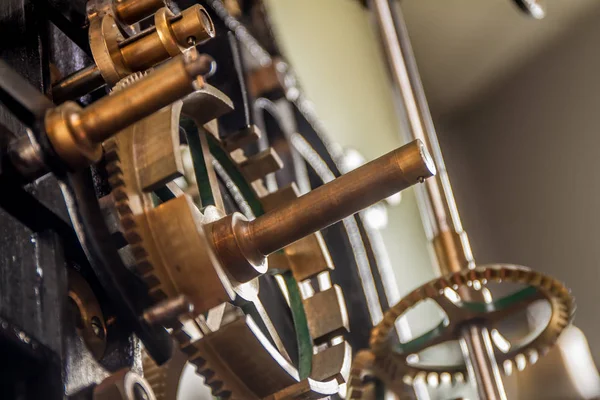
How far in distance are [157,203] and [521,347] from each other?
327 millimetres

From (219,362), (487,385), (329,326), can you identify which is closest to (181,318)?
(219,362)

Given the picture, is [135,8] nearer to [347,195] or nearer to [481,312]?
[347,195]

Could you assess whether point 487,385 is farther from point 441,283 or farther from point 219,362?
point 219,362

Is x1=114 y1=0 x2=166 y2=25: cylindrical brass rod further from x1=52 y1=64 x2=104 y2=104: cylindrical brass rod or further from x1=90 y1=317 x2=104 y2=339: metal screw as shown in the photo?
x1=90 y1=317 x2=104 y2=339: metal screw

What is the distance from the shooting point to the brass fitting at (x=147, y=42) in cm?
47

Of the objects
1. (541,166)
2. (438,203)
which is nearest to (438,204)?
(438,203)

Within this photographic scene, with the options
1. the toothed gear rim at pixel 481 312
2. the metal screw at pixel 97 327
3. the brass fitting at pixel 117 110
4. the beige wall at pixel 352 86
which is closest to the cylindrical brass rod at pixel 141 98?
the brass fitting at pixel 117 110

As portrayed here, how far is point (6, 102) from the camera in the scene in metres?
0.43

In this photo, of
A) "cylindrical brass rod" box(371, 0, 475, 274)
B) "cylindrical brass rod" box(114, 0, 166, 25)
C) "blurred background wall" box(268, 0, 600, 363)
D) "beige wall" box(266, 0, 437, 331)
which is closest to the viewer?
"cylindrical brass rod" box(114, 0, 166, 25)

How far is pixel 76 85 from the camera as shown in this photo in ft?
1.66

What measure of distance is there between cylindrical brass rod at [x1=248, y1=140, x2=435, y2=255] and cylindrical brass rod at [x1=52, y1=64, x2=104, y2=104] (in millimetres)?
135

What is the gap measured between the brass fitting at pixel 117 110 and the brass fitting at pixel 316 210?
75mm

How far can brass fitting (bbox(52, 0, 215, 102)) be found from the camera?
0.47 metres

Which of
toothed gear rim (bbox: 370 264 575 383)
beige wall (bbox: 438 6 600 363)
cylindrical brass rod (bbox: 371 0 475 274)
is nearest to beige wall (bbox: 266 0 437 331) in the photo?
beige wall (bbox: 438 6 600 363)
